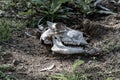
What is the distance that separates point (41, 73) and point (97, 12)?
6.93 feet

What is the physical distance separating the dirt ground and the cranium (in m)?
0.08

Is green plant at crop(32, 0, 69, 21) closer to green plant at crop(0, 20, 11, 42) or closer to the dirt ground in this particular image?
the dirt ground

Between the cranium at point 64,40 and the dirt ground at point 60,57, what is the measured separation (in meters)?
0.08

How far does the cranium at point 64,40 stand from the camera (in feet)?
13.8

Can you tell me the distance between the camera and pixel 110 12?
18.3 ft

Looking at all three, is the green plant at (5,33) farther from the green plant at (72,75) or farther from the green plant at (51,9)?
the green plant at (72,75)

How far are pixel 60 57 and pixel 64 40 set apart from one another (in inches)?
12.1

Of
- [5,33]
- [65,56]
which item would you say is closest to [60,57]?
[65,56]

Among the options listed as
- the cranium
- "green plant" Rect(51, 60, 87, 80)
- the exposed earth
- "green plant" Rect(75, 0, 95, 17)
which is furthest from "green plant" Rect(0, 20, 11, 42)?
"green plant" Rect(75, 0, 95, 17)

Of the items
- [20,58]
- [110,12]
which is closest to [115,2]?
[110,12]

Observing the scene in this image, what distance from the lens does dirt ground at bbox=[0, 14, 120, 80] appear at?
3791 millimetres

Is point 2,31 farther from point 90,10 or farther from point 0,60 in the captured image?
point 90,10

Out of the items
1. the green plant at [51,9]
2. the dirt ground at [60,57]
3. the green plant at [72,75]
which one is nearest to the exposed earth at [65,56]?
the dirt ground at [60,57]

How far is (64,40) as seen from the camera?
4422 millimetres
